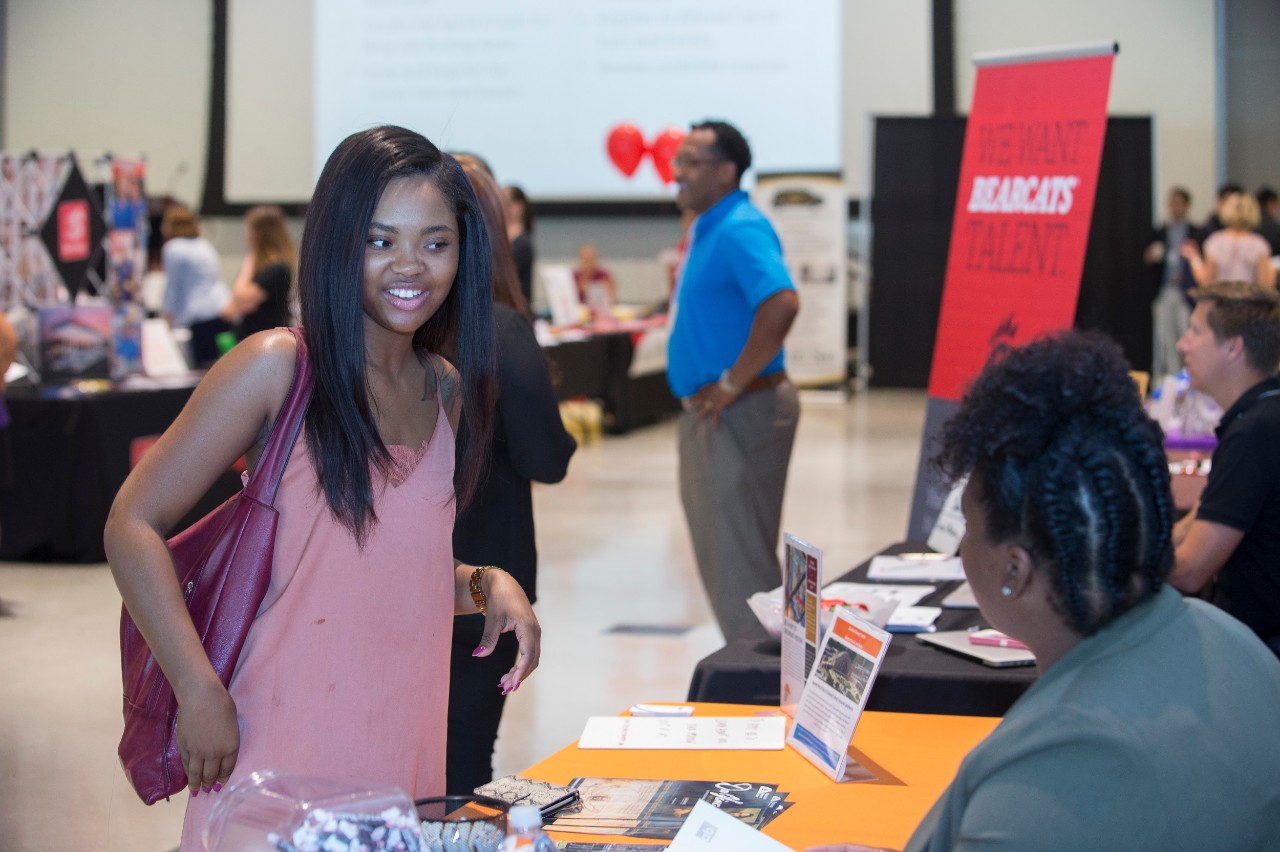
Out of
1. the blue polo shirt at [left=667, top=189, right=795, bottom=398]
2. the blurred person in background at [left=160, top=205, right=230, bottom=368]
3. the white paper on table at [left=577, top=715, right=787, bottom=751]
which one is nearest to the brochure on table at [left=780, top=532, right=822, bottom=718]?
the white paper on table at [left=577, top=715, right=787, bottom=751]

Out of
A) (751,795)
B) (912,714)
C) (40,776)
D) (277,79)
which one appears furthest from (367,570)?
(277,79)

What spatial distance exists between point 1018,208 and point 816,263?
26.6ft

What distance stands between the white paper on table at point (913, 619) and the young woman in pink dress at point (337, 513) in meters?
1.30

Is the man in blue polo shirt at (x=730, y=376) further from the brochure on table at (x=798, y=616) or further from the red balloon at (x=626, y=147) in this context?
the red balloon at (x=626, y=147)

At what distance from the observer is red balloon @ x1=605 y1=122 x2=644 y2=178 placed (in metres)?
12.4

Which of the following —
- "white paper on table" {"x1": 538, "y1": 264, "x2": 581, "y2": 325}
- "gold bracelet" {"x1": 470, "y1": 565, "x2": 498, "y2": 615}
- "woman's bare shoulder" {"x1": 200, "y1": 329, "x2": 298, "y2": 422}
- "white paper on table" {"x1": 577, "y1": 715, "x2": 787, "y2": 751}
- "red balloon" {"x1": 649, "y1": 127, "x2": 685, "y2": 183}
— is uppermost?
"red balloon" {"x1": 649, "y1": 127, "x2": 685, "y2": 183}

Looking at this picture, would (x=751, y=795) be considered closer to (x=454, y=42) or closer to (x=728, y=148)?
(x=728, y=148)

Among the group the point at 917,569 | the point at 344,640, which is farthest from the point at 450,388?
the point at 917,569

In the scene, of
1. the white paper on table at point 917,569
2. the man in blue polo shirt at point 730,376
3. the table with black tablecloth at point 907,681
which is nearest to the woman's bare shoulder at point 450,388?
the table with black tablecloth at point 907,681

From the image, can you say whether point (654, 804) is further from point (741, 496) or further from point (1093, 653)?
point (741, 496)

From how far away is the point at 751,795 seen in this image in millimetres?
1872

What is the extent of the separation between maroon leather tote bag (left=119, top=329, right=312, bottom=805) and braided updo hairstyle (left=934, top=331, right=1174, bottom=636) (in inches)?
27.5

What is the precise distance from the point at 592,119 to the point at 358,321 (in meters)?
12.4

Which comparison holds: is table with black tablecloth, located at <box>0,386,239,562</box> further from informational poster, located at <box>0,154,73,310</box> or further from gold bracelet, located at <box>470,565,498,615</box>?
gold bracelet, located at <box>470,565,498,615</box>
